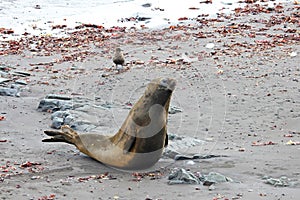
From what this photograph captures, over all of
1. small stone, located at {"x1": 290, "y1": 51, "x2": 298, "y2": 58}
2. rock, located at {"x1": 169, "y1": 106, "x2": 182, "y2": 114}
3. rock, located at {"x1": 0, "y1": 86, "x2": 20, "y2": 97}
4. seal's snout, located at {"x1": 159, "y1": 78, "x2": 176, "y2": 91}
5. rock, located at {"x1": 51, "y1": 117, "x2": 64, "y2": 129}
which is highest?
seal's snout, located at {"x1": 159, "y1": 78, "x2": 176, "y2": 91}

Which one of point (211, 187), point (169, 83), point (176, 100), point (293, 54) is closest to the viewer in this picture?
point (211, 187)

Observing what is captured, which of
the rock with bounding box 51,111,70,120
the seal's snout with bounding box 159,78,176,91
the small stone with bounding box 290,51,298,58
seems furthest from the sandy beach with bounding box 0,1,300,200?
the seal's snout with bounding box 159,78,176,91

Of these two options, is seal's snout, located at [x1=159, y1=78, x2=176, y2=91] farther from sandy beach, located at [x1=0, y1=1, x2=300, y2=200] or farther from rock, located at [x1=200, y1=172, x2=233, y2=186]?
rock, located at [x1=200, y1=172, x2=233, y2=186]

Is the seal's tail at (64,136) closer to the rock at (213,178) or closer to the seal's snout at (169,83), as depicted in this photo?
the seal's snout at (169,83)

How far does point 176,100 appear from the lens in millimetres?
12016

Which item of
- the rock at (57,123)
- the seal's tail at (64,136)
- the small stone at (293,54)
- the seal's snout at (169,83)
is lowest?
the rock at (57,123)

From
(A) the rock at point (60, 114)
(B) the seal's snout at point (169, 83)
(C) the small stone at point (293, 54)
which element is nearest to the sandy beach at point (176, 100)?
(C) the small stone at point (293, 54)

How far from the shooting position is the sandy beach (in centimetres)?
617

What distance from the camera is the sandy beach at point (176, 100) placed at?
6.17 metres

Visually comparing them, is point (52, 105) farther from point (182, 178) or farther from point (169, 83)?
point (182, 178)

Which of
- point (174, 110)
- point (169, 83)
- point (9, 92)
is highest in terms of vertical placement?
point (169, 83)

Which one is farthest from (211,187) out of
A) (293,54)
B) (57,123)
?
(293,54)

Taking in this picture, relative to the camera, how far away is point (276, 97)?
38.7ft

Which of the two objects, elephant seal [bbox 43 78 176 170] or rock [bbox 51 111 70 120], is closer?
elephant seal [bbox 43 78 176 170]
